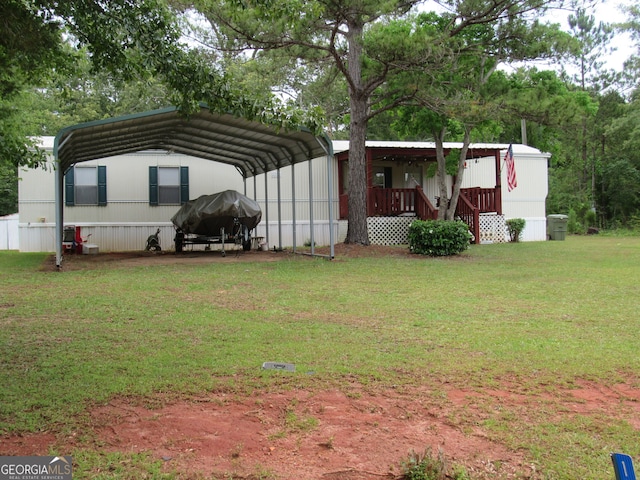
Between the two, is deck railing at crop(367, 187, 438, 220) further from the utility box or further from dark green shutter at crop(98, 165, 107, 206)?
dark green shutter at crop(98, 165, 107, 206)

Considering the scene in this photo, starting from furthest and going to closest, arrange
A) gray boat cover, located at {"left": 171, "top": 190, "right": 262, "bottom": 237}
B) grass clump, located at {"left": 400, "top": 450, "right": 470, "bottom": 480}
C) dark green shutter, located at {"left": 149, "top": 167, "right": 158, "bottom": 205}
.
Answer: dark green shutter, located at {"left": 149, "top": 167, "right": 158, "bottom": 205}
gray boat cover, located at {"left": 171, "top": 190, "right": 262, "bottom": 237}
grass clump, located at {"left": 400, "top": 450, "right": 470, "bottom": 480}

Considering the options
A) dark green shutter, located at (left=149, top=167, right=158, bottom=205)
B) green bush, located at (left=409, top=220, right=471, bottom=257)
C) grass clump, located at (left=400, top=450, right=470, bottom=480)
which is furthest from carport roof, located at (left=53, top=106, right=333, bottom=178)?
grass clump, located at (left=400, top=450, right=470, bottom=480)

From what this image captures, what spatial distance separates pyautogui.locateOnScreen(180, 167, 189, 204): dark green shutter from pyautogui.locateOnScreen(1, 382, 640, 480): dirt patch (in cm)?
1509

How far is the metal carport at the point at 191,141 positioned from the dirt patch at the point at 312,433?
23.9ft

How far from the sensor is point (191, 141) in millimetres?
15352

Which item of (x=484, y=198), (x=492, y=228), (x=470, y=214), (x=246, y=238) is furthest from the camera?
(x=492, y=228)

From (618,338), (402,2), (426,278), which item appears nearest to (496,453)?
(618,338)

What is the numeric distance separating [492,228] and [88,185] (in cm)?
1328

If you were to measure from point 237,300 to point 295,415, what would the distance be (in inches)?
182

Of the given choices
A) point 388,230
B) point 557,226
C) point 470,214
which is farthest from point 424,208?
point 557,226

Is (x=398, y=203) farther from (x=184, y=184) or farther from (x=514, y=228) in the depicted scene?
(x=184, y=184)

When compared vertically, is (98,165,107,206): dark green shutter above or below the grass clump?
above

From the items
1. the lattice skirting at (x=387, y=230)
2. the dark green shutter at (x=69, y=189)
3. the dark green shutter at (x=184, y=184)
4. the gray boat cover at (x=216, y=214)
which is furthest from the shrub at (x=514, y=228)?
the dark green shutter at (x=69, y=189)

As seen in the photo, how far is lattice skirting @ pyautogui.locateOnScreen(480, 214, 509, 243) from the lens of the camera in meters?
19.9
